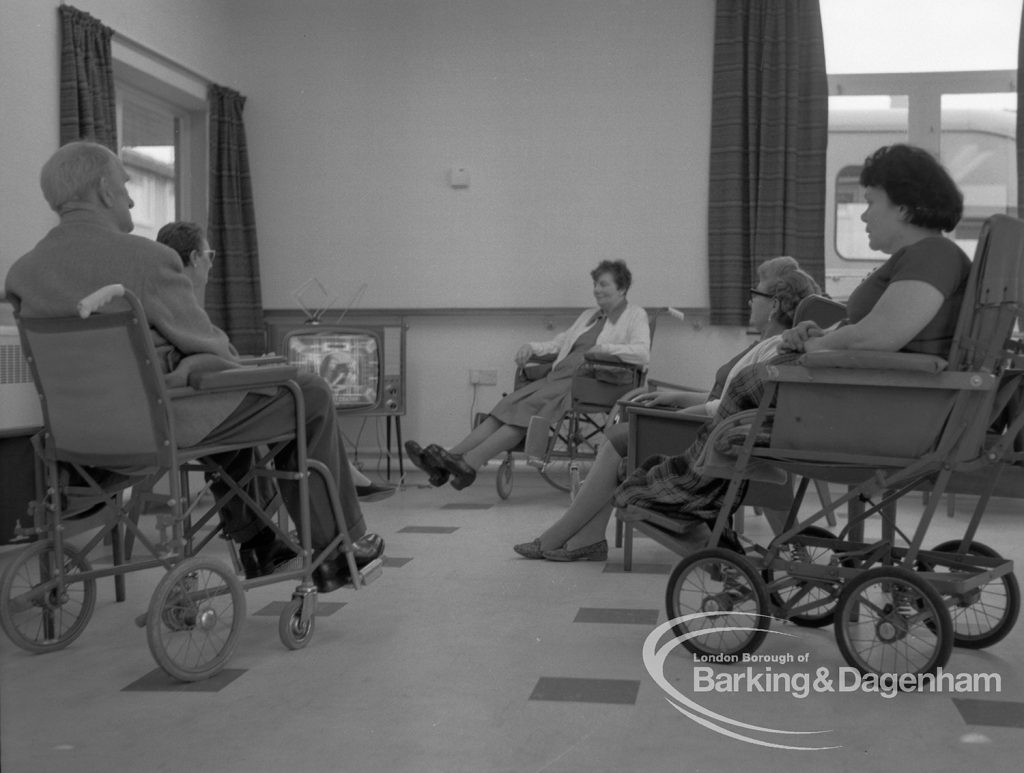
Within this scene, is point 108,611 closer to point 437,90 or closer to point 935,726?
point 935,726

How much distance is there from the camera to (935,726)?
6.46 ft

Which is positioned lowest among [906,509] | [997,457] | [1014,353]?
[906,509]

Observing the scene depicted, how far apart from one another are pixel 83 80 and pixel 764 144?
315 cm

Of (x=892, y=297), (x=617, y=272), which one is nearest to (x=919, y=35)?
(x=617, y=272)

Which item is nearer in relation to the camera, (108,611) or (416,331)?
(108,611)

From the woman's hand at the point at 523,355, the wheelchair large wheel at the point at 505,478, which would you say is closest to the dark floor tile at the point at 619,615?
the wheelchair large wheel at the point at 505,478

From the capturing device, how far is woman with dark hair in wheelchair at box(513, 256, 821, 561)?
10.9ft

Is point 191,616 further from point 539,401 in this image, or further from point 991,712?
point 539,401

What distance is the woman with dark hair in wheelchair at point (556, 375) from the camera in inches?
190

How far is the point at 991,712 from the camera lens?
204 cm

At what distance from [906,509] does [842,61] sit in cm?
235

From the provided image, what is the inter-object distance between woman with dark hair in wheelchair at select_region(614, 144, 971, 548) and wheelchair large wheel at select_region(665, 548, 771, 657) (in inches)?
6.5

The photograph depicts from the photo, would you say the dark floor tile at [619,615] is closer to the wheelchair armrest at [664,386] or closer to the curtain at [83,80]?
the wheelchair armrest at [664,386]

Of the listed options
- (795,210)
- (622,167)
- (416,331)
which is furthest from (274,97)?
(795,210)
